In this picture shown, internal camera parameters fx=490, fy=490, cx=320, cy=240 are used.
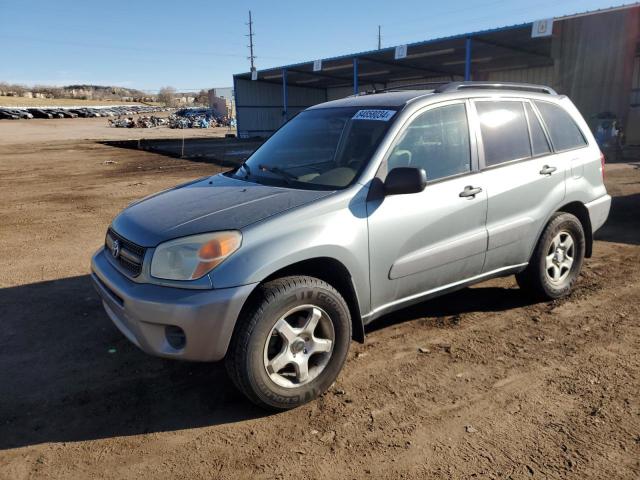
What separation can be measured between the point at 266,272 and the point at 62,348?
82.9 inches

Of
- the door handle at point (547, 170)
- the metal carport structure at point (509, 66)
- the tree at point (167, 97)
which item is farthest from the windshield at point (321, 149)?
the tree at point (167, 97)

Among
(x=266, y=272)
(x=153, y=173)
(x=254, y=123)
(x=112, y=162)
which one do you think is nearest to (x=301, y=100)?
(x=254, y=123)

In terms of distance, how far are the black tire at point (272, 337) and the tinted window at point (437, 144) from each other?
1041 mm

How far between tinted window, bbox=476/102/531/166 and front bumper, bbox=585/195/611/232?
995mm

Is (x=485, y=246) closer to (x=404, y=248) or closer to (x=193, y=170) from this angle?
(x=404, y=248)

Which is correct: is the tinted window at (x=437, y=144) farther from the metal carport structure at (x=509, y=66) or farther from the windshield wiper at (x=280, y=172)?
the metal carport structure at (x=509, y=66)

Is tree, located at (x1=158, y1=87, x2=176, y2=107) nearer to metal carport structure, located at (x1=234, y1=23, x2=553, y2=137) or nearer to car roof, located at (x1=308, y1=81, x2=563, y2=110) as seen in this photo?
metal carport structure, located at (x1=234, y1=23, x2=553, y2=137)

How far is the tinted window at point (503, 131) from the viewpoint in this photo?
379cm

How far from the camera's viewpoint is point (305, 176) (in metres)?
3.47

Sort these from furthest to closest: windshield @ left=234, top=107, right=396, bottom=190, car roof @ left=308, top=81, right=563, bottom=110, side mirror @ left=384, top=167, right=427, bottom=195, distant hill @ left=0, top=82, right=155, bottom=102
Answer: distant hill @ left=0, top=82, right=155, bottom=102
car roof @ left=308, top=81, right=563, bottom=110
windshield @ left=234, top=107, right=396, bottom=190
side mirror @ left=384, top=167, right=427, bottom=195

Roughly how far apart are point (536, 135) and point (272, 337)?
2.87 m

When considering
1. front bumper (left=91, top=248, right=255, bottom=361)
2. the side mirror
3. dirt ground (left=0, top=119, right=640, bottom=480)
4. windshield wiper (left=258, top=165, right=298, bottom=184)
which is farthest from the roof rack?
front bumper (left=91, top=248, right=255, bottom=361)

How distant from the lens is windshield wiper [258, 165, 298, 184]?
3.50m

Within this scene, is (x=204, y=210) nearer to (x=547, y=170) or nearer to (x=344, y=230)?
(x=344, y=230)
